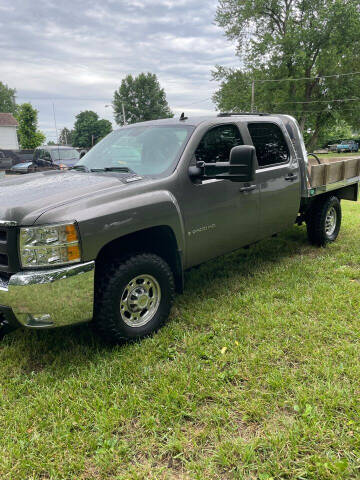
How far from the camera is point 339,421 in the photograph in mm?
2180

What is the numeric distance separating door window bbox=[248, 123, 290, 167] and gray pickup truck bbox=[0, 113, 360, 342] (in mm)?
14

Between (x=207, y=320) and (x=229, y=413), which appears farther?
(x=207, y=320)

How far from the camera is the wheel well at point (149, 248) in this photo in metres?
2.93

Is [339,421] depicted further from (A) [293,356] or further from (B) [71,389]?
(B) [71,389]

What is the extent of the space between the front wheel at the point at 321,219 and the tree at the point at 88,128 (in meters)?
79.4

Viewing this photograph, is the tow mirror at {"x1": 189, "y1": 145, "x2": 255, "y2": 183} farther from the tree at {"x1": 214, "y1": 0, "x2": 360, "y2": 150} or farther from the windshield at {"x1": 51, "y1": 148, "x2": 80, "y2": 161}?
the tree at {"x1": 214, "y1": 0, "x2": 360, "y2": 150}

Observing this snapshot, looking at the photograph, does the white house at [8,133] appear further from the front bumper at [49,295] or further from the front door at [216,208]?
the front bumper at [49,295]

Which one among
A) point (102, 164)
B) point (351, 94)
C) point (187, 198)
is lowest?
point (187, 198)

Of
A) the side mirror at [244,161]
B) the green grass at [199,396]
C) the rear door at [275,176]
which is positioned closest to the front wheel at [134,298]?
the green grass at [199,396]

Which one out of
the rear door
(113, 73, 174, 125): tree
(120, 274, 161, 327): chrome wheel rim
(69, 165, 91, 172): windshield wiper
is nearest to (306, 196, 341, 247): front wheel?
the rear door

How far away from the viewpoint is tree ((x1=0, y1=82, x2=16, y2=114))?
74.6 meters

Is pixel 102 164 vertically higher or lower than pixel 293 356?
higher

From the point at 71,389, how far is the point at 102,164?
7.03 ft

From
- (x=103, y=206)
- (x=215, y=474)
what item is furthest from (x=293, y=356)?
(x=103, y=206)
